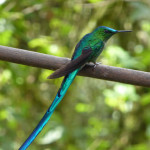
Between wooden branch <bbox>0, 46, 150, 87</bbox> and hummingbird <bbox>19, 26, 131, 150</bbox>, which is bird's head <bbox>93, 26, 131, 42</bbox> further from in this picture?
wooden branch <bbox>0, 46, 150, 87</bbox>

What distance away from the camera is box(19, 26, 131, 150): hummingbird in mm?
1176

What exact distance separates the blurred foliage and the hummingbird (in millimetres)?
699

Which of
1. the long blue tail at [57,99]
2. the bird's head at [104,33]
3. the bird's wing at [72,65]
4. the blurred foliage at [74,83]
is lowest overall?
the blurred foliage at [74,83]

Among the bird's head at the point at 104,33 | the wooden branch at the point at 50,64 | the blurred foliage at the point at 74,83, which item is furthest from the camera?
the blurred foliage at the point at 74,83

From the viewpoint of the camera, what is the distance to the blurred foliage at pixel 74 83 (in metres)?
2.34

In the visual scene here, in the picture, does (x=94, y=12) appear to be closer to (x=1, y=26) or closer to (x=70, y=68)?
(x=1, y=26)

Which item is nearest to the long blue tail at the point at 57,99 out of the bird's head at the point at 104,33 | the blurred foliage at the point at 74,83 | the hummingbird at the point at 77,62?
the hummingbird at the point at 77,62

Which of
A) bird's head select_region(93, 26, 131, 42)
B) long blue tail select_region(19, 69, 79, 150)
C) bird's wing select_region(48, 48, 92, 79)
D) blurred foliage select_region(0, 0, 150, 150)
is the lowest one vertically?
blurred foliage select_region(0, 0, 150, 150)

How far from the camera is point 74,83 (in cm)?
279

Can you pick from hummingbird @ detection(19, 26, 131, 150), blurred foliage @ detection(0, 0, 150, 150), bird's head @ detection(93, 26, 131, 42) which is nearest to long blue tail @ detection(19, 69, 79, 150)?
hummingbird @ detection(19, 26, 131, 150)

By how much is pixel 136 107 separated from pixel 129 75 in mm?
1873

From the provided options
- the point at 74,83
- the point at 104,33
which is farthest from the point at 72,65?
the point at 74,83

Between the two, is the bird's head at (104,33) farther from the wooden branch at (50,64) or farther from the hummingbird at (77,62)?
the wooden branch at (50,64)

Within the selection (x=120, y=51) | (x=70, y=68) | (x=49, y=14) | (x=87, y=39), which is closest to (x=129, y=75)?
(x=70, y=68)
